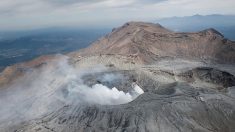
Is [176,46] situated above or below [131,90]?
below

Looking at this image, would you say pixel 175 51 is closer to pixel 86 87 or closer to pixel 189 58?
pixel 189 58

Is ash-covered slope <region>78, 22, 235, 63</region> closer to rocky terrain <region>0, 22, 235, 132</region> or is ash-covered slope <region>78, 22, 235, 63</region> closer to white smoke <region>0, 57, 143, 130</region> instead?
rocky terrain <region>0, 22, 235, 132</region>

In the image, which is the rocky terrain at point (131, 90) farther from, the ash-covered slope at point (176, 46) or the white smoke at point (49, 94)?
the ash-covered slope at point (176, 46)

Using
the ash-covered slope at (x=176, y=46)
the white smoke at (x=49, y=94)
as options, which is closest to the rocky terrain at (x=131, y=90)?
the white smoke at (x=49, y=94)

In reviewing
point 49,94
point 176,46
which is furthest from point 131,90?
point 176,46

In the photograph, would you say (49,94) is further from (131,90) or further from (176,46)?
(176,46)

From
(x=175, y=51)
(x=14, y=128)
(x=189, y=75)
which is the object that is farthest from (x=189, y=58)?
(x=14, y=128)
